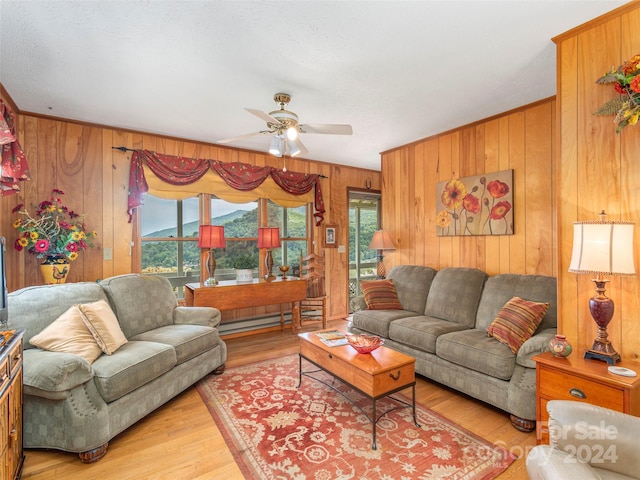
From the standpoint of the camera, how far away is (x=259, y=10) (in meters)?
1.71

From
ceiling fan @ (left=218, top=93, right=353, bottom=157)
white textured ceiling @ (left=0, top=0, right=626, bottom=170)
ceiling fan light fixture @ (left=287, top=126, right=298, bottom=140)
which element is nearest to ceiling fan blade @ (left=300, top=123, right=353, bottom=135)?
ceiling fan @ (left=218, top=93, right=353, bottom=157)

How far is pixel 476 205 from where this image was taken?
136 inches

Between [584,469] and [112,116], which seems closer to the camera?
[584,469]

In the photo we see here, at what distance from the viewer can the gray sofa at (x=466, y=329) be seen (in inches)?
85.0

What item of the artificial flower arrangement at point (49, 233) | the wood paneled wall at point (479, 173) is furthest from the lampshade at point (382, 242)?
the artificial flower arrangement at point (49, 233)

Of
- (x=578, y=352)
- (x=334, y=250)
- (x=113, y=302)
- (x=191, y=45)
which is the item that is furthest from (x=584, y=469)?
(x=334, y=250)

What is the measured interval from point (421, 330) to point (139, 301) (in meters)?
2.51

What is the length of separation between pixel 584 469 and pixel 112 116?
414 cm

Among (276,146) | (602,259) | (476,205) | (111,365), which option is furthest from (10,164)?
(476,205)

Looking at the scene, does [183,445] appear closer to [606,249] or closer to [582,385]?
[582,385]

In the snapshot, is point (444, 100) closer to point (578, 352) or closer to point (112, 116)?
point (578, 352)

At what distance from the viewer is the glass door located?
548 cm

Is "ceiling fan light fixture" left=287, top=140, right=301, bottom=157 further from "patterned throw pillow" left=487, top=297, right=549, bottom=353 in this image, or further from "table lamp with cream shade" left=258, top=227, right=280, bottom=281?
"patterned throw pillow" left=487, top=297, right=549, bottom=353

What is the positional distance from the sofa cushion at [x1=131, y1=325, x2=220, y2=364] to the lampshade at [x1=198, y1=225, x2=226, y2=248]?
3.39 feet
